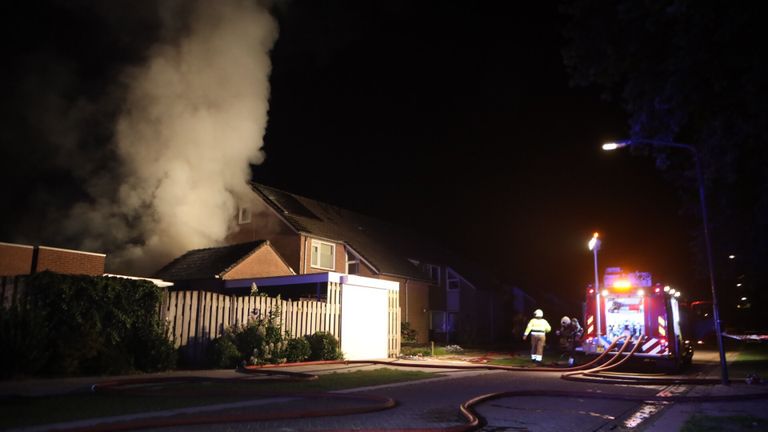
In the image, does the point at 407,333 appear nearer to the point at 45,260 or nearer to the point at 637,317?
the point at 637,317

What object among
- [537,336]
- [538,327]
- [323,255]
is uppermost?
[323,255]

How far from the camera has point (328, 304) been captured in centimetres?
1587

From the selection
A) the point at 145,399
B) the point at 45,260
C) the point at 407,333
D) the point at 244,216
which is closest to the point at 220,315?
the point at 145,399

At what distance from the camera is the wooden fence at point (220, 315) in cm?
1266

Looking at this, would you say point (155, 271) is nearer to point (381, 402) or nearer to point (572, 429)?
point (381, 402)

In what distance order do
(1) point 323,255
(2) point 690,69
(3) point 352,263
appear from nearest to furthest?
(2) point 690,69
(1) point 323,255
(3) point 352,263

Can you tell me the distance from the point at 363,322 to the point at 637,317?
24.7ft

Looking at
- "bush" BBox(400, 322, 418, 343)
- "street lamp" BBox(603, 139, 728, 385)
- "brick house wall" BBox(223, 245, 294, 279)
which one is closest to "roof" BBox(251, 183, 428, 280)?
"brick house wall" BBox(223, 245, 294, 279)

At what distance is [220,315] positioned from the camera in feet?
44.3

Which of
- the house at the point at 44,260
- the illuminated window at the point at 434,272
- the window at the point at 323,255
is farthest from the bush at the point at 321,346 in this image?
the illuminated window at the point at 434,272

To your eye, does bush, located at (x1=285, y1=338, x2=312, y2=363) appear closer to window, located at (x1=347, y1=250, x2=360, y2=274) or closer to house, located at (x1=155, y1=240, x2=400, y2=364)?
house, located at (x1=155, y1=240, x2=400, y2=364)

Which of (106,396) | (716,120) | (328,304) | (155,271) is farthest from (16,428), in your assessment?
(155,271)

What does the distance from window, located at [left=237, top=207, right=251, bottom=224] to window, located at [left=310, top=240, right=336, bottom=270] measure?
3604 millimetres

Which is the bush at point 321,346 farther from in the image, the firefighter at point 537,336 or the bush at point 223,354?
the firefighter at point 537,336
